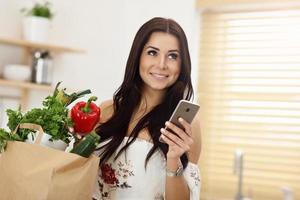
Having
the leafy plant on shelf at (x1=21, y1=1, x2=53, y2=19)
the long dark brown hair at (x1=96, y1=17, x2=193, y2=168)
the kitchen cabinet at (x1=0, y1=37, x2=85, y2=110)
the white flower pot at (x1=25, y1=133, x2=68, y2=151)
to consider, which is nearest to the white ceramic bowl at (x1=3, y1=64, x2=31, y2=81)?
the kitchen cabinet at (x1=0, y1=37, x2=85, y2=110)

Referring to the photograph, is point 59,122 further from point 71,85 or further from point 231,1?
point 231,1

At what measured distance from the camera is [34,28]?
2.73m

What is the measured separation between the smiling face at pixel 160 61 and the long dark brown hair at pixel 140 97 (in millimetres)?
16

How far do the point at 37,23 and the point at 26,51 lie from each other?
19 cm

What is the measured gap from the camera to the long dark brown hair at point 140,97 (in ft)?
4.88

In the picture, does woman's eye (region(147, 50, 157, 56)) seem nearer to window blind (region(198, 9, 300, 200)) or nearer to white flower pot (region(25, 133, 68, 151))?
white flower pot (region(25, 133, 68, 151))

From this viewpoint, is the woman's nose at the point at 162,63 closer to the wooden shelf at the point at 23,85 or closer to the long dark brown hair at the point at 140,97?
the long dark brown hair at the point at 140,97

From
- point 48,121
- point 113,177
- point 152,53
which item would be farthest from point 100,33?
point 48,121

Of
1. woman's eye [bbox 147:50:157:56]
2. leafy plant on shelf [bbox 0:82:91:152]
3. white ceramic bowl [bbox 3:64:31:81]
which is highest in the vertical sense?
woman's eye [bbox 147:50:157:56]

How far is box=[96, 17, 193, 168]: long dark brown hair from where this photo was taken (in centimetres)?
149

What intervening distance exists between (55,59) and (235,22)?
1.16 metres

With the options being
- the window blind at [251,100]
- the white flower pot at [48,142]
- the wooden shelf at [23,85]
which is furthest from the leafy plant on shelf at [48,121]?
the window blind at [251,100]

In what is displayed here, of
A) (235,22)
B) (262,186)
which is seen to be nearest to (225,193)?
(262,186)

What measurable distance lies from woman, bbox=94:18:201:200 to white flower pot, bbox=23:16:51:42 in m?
1.29
